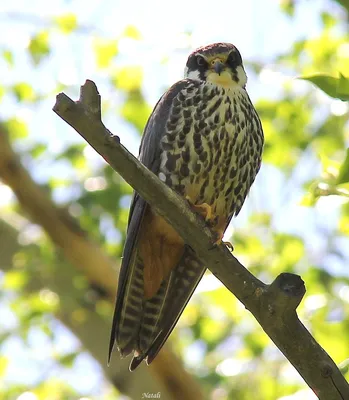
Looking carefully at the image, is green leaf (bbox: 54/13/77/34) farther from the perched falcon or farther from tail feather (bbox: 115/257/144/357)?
tail feather (bbox: 115/257/144/357)

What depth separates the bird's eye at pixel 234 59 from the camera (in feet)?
13.0

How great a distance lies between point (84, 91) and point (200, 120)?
4.25ft

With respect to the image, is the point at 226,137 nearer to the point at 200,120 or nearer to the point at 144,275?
the point at 200,120

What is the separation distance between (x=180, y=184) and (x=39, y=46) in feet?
7.03

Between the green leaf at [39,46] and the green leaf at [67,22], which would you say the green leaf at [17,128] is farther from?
the green leaf at [67,22]

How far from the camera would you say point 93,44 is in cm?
521

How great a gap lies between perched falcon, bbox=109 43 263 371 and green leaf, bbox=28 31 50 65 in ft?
5.75

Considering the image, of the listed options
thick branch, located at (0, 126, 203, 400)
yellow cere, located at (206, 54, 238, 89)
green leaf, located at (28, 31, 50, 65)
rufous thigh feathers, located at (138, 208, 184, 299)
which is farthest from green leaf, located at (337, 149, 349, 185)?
green leaf, located at (28, 31, 50, 65)

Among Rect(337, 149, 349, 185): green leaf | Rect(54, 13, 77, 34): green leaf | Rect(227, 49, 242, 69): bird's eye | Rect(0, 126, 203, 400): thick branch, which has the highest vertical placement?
Rect(54, 13, 77, 34): green leaf

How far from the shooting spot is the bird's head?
3.83 metres

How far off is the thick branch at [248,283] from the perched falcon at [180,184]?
80 cm

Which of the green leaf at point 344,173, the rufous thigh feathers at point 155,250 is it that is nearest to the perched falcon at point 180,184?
the rufous thigh feathers at point 155,250

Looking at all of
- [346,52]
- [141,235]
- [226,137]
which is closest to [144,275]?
[141,235]

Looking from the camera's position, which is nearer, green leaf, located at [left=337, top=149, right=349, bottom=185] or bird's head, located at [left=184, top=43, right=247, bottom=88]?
green leaf, located at [left=337, top=149, right=349, bottom=185]
